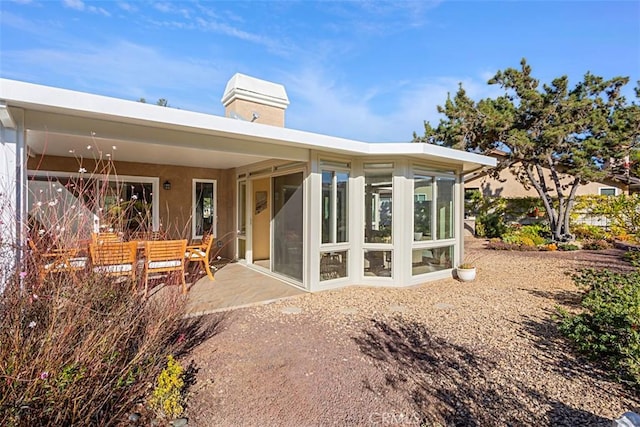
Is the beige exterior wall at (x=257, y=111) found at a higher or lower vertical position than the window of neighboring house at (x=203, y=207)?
higher

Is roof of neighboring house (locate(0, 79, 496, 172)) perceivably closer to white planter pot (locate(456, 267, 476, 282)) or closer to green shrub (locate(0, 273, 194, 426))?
green shrub (locate(0, 273, 194, 426))

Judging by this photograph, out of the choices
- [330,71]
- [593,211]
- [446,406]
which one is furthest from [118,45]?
[593,211]

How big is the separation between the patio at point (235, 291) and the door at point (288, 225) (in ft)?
1.26

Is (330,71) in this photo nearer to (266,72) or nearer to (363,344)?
(266,72)

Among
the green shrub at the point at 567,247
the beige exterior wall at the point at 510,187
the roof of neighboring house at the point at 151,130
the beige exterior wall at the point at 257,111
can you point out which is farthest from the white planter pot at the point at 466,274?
the beige exterior wall at the point at 510,187

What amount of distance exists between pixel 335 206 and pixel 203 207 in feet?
16.0

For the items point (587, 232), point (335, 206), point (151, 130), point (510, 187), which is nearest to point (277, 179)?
point (335, 206)

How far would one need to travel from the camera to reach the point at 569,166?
14281 mm

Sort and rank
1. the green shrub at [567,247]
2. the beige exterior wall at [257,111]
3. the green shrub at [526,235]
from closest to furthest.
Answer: the beige exterior wall at [257,111], the green shrub at [567,247], the green shrub at [526,235]

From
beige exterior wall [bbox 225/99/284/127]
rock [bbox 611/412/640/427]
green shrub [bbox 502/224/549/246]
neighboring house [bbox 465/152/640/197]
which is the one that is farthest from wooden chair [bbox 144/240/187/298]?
neighboring house [bbox 465/152/640/197]

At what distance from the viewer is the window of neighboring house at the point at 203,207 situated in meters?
9.97

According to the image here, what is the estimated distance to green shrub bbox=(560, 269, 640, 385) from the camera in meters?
3.32

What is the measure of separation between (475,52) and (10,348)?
11.5m

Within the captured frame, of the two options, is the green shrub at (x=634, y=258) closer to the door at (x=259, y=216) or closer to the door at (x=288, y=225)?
the door at (x=288, y=225)
